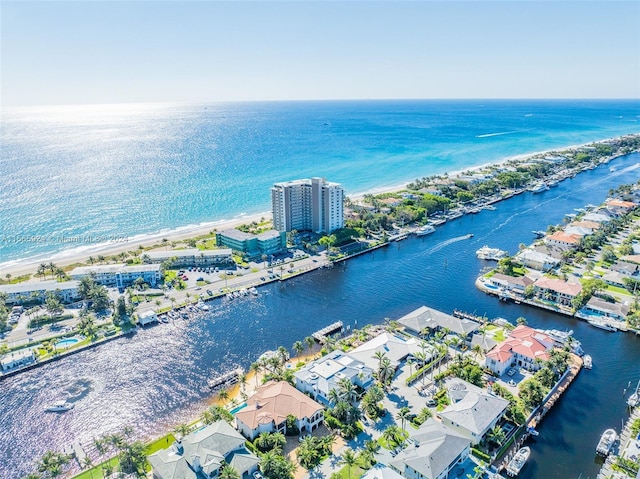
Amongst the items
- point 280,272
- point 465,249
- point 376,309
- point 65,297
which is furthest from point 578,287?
point 65,297

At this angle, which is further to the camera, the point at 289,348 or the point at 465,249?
the point at 465,249

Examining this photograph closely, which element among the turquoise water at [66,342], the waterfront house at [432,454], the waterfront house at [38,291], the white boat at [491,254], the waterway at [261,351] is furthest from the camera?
the white boat at [491,254]

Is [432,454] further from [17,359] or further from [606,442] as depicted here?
[17,359]

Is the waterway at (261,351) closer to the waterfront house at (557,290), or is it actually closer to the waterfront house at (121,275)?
the waterfront house at (557,290)

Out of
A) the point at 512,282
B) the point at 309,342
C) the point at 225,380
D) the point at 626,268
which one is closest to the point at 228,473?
the point at 225,380

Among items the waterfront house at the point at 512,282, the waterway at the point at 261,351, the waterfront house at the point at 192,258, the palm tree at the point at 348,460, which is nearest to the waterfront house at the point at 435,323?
the waterway at the point at 261,351

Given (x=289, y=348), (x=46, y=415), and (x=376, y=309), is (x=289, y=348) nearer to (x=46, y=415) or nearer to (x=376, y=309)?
(x=376, y=309)
